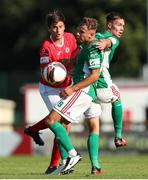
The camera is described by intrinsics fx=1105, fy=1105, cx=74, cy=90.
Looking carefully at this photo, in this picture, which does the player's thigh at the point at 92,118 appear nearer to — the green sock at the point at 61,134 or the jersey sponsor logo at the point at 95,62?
the green sock at the point at 61,134

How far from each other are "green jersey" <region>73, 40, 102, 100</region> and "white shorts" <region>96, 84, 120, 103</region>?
18.3 inches

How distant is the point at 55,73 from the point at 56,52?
13.9 inches

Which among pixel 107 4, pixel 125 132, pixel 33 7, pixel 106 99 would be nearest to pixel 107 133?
pixel 125 132

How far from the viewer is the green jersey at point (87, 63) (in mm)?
13797

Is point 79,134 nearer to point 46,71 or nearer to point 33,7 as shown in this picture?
point 46,71

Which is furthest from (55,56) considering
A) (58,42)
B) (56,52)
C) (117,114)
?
(117,114)

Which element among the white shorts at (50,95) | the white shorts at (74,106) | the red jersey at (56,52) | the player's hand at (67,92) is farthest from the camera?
the white shorts at (50,95)

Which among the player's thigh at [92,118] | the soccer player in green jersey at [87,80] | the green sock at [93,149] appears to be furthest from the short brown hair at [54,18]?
the green sock at [93,149]

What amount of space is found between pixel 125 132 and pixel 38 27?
33167 millimetres

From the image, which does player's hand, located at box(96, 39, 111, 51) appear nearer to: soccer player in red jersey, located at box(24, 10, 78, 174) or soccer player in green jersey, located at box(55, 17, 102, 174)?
soccer player in green jersey, located at box(55, 17, 102, 174)

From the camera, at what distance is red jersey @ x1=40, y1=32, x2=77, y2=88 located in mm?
14383

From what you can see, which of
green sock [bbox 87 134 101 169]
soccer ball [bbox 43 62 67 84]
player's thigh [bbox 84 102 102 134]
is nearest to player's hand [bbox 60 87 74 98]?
soccer ball [bbox 43 62 67 84]

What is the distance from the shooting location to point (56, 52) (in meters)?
14.4

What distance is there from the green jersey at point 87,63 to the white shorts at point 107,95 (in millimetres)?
465
